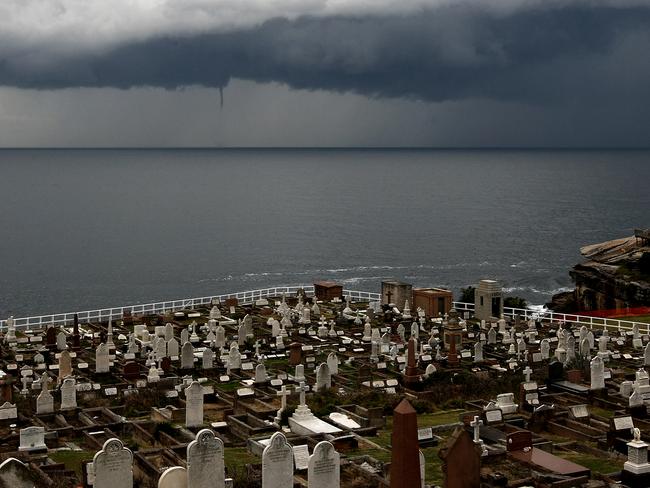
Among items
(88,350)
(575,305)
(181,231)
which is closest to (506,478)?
(88,350)

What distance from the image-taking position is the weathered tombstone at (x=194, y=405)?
23.3 m

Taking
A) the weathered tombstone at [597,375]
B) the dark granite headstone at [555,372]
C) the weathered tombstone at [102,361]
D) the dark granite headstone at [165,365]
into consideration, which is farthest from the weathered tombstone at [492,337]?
the weathered tombstone at [102,361]

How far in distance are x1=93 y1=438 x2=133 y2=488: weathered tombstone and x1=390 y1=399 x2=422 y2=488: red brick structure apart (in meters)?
5.33

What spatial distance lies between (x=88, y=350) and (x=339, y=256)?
70054 millimetres

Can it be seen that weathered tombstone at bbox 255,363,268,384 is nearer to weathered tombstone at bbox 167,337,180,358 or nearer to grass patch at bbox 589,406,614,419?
weathered tombstone at bbox 167,337,180,358

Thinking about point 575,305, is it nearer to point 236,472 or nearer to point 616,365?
point 616,365

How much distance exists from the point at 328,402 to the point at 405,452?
1149cm

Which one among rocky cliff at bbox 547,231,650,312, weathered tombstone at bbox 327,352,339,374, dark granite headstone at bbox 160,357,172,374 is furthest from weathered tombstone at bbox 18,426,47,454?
rocky cliff at bbox 547,231,650,312

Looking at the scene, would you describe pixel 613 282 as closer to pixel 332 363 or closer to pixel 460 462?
pixel 332 363

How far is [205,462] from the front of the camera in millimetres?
16641

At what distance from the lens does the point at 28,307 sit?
237ft

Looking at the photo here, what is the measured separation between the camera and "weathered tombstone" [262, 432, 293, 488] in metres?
16.9

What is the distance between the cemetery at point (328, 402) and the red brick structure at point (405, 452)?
0.07 ft

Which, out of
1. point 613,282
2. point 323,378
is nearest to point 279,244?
point 613,282
